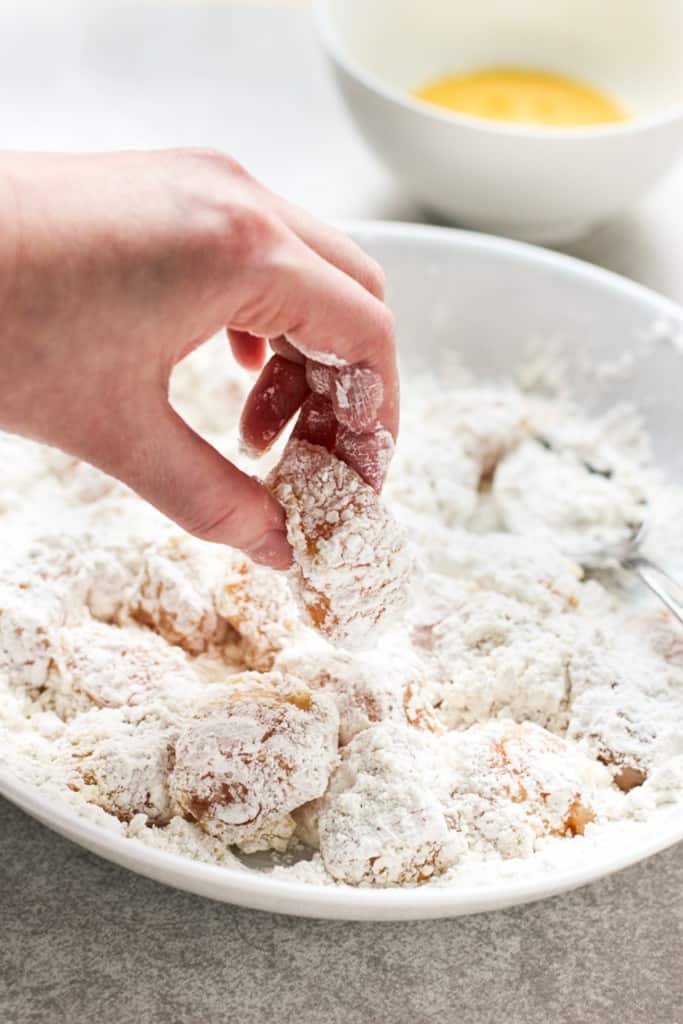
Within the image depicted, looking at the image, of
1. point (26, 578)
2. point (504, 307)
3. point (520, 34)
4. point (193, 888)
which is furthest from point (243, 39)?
point (193, 888)

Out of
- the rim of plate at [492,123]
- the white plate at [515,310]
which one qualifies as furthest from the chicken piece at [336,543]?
the rim of plate at [492,123]

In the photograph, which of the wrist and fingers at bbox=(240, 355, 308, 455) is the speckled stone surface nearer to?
fingers at bbox=(240, 355, 308, 455)

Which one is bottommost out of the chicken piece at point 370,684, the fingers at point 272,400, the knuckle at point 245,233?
the chicken piece at point 370,684

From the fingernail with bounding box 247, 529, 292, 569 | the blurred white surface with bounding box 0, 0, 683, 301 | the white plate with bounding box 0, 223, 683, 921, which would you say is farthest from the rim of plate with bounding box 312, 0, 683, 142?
the fingernail with bounding box 247, 529, 292, 569

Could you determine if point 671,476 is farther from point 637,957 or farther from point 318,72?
point 318,72

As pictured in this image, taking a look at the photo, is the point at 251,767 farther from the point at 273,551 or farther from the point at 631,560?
the point at 631,560

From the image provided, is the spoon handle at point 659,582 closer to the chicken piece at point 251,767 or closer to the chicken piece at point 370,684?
the chicken piece at point 370,684

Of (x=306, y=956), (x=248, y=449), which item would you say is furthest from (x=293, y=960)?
(x=248, y=449)
